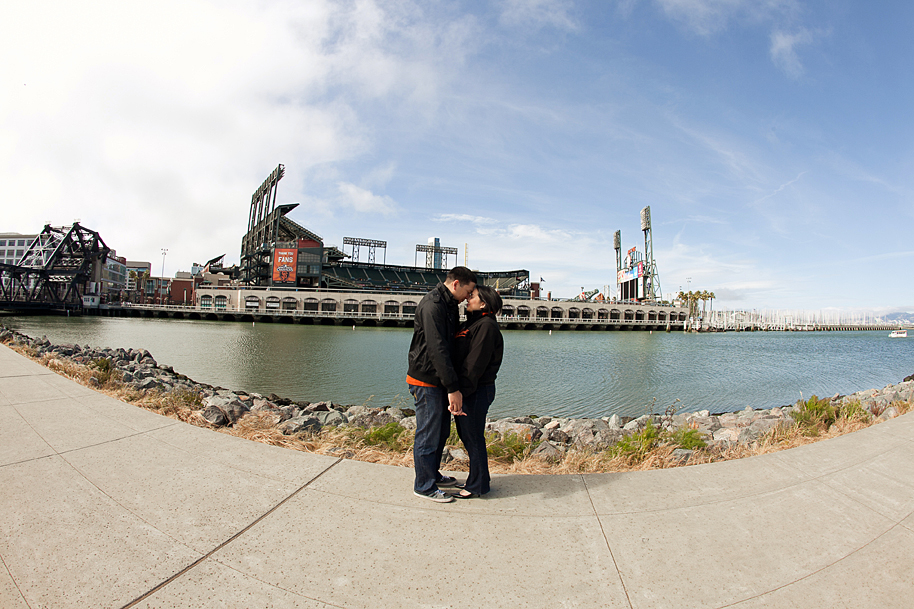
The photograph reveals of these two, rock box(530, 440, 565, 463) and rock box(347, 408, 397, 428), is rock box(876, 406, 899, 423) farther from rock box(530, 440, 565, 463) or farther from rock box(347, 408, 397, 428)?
rock box(347, 408, 397, 428)

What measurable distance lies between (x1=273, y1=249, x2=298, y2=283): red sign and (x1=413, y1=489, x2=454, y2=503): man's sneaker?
90.6 m

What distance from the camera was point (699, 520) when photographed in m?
2.95

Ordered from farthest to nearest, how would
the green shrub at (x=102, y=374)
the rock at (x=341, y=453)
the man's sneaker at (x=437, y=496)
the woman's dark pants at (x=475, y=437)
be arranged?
the green shrub at (x=102, y=374)
the rock at (x=341, y=453)
the woman's dark pants at (x=475, y=437)
the man's sneaker at (x=437, y=496)

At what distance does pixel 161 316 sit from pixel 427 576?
321ft

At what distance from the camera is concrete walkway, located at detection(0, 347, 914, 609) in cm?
216

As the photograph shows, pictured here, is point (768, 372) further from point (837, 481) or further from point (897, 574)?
point (897, 574)

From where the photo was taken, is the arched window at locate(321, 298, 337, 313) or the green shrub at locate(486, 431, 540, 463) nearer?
the green shrub at locate(486, 431, 540, 463)

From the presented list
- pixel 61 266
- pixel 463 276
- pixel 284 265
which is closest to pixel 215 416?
pixel 463 276

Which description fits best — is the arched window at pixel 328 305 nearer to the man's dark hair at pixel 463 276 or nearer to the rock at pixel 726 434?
the rock at pixel 726 434

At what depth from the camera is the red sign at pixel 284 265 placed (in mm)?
87000

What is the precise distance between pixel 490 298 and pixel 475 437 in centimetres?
119

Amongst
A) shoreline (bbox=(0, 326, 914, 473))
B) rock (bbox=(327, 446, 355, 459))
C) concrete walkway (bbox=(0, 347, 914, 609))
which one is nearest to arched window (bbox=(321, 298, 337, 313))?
shoreline (bbox=(0, 326, 914, 473))

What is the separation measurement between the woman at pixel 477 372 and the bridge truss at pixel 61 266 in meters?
105

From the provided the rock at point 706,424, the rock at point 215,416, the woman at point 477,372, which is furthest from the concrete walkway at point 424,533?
the rock at point 706,424
